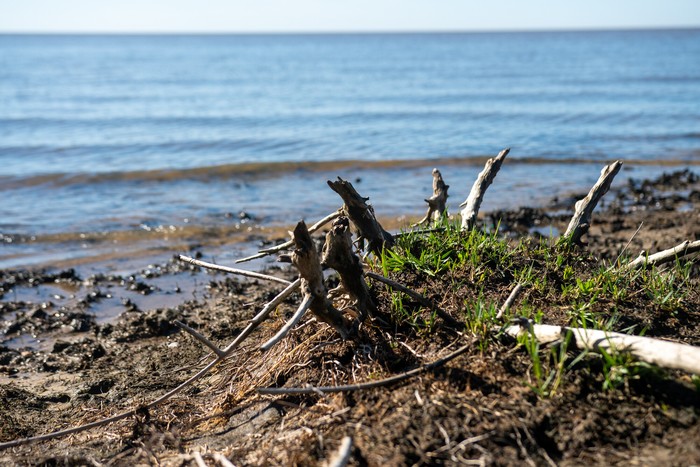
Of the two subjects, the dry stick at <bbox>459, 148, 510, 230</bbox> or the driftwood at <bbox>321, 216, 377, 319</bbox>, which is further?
the dry stick at <bbox>459, 148, 510, 230</bbox>

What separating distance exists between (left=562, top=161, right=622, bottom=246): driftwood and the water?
638 cm

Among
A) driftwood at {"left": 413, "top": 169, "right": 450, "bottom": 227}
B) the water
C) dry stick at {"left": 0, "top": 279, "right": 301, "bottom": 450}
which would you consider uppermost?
driftwood at {"left": 413, "top": 169, "right": 450, "bottom": 227}

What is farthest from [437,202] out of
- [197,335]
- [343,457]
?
[343,457]

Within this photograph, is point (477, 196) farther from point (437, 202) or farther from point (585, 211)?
point (585, 211)

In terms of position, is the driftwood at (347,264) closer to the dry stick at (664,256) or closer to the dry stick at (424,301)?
the dry stick at (424,301)

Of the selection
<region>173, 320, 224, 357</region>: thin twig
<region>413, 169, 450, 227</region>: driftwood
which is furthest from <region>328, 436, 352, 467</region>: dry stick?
<region>413, 169, 450, 227</region>: driftwood

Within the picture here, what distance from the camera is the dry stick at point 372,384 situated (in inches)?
141

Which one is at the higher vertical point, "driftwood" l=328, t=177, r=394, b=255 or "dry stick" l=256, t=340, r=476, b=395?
"driftwood" l=328, t=177, r=394, b=255

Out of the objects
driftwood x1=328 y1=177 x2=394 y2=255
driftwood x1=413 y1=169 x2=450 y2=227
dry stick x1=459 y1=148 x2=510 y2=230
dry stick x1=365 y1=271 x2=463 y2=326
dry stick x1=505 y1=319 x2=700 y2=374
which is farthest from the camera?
driftwood x1=413 y1=169 x2=450 y2=227

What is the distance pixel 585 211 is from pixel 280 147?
45.8ft

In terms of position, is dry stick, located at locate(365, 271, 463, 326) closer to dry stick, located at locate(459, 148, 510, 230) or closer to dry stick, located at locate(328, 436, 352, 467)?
dry stick, located at locate(328, 436, 352, 467)

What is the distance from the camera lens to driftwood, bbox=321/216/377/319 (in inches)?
154

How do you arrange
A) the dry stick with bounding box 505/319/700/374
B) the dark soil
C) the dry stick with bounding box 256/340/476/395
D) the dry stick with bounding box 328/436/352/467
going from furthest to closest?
1. the dry stick with bounding box 256/340/476/395
2. the dry stick with bounding box 505/319/700/374
3. the dark soil
4. the dry stick with bounding box 328/436/352/467

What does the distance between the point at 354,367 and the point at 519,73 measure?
4177 centimetres
